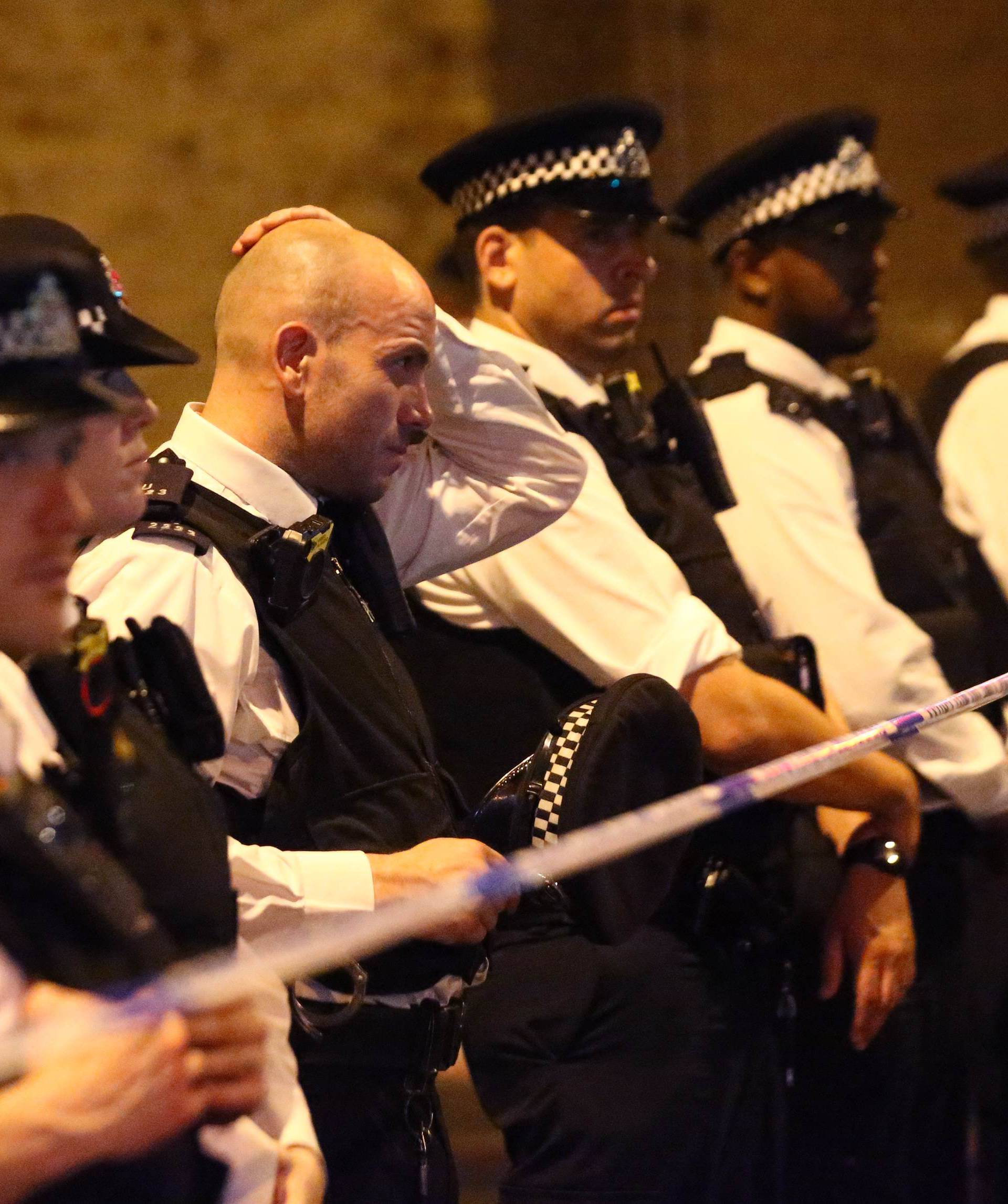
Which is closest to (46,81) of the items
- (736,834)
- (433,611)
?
(433,611)

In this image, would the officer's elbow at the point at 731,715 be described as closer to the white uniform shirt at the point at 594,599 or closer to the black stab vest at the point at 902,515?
the white uniform shirt at the point at 594,599

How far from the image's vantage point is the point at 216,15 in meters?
5.25

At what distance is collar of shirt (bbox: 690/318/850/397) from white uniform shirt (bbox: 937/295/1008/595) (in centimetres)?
28

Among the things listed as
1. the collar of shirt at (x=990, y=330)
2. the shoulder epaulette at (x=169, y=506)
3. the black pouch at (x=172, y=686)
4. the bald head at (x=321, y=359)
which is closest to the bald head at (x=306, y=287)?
the bald head at (x=321, y=359)

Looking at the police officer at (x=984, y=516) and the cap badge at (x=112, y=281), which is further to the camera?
the police officer at (x=984, y=516)

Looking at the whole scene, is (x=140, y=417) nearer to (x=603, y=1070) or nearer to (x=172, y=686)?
(x=172, y=686)

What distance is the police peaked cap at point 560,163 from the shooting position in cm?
315

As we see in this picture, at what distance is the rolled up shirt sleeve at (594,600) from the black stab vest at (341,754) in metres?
0.50

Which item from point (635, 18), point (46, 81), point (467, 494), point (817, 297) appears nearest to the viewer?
point (467, 494)

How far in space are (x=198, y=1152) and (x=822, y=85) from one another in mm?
5014

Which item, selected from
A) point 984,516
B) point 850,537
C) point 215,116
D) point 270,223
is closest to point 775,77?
point 215,116

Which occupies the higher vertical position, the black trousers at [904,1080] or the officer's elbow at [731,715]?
the officer's elbow at [731,715]

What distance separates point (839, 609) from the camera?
3129 mm

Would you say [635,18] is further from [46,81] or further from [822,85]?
[46,81]
